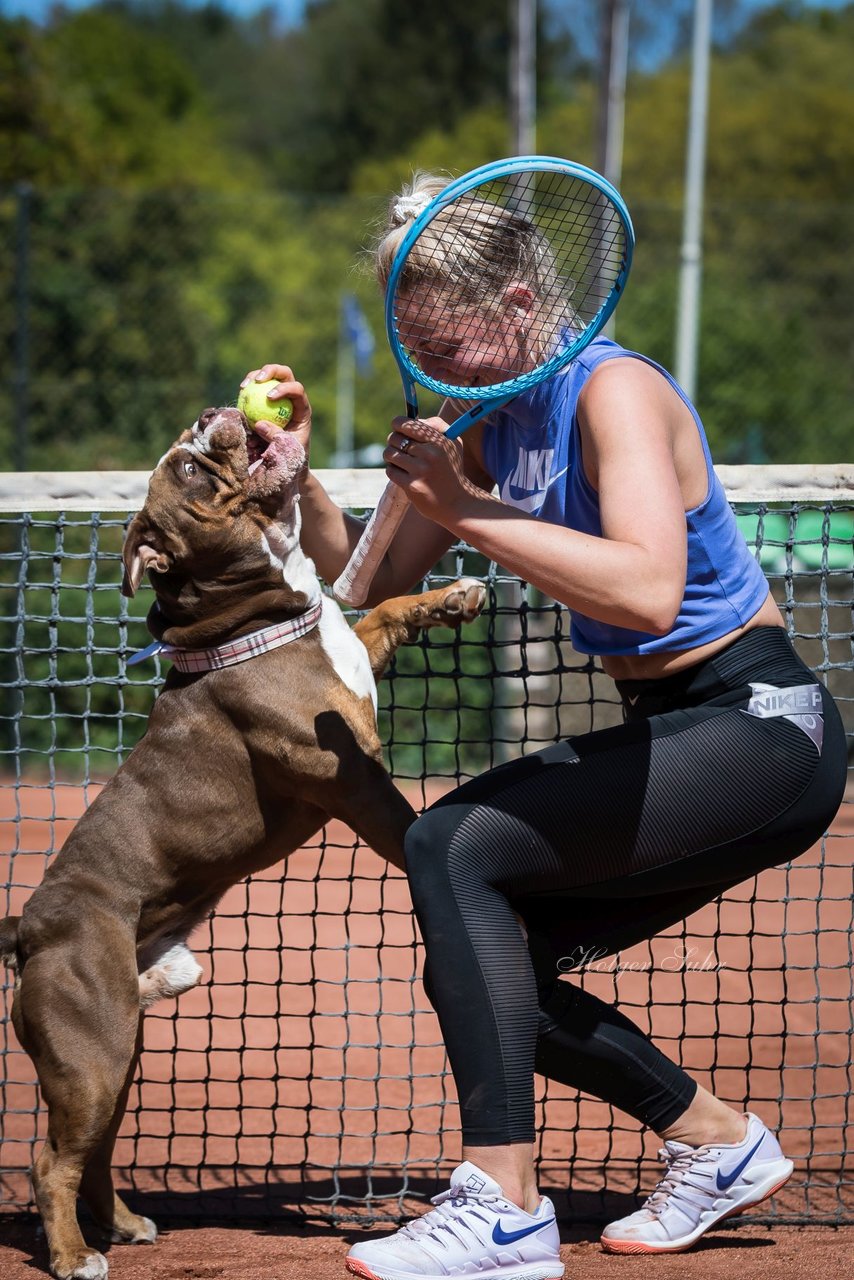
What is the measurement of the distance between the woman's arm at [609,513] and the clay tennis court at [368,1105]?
5.06 feet

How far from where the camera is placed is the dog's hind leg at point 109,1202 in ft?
12.1

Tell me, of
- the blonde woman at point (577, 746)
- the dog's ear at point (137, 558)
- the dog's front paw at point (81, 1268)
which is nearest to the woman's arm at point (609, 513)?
Result: the blonde woman at point (577, 746)

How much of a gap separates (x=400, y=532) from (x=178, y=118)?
4577 cm

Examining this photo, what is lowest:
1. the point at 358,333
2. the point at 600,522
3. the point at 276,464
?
the point at 600,522

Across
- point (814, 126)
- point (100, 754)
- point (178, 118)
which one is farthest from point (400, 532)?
point (178, 118)

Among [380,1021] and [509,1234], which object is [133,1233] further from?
[380,1021]

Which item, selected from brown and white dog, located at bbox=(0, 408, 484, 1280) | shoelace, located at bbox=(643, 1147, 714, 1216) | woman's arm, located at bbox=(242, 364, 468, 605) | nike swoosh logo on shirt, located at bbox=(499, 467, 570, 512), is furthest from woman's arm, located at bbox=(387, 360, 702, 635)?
shoelace, located at bbox=(643, 1147, 714, 1216)

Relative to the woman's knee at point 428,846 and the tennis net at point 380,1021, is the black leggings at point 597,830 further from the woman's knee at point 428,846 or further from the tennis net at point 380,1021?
the tennis net at point 380,1021

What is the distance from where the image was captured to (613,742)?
293 centimetres

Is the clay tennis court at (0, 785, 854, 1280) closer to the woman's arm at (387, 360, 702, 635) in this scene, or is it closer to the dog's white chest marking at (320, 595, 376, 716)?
the dog's white chest marking at (320, 595, 376, 716)

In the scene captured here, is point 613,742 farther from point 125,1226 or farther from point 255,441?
point 125,1226

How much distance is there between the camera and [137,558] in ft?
12.4

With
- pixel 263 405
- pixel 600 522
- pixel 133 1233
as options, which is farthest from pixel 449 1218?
pixel 263 405

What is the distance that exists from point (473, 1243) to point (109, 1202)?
1335 millimetres
